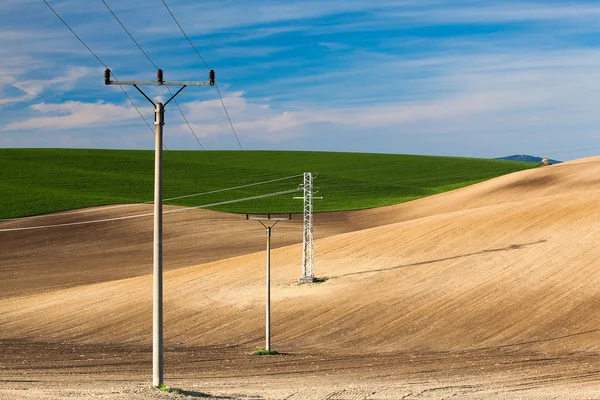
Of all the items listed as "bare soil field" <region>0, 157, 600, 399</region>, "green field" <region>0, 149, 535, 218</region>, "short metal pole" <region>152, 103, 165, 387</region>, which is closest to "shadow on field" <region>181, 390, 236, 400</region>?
"bare soil field" <region>0, 157, 600, 399</region>

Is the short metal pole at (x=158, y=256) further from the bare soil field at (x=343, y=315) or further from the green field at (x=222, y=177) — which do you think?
the green field at (x=222, y=177)

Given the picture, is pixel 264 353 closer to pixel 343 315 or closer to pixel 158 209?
pixel 343 315

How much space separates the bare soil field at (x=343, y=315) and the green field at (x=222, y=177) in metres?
19.0

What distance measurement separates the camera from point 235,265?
48.8 meters

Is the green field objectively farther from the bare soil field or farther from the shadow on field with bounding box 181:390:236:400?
the shadow on field with bounding box 181:390:236:400

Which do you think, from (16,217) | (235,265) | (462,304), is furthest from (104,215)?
(462,304)

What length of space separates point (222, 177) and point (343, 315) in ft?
215

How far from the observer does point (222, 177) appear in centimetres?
10144

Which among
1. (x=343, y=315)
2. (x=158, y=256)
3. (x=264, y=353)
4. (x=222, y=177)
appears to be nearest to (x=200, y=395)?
(x=158, y=256)

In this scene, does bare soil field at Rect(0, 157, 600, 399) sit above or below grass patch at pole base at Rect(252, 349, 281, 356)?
above

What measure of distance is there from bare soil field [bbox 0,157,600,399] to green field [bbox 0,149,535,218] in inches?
747

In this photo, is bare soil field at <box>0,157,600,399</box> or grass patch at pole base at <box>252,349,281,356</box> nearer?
bare soil field at <box>0,157,600,399</box>

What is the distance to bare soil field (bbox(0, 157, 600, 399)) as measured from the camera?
24.3 m

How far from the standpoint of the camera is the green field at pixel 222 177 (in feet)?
264
